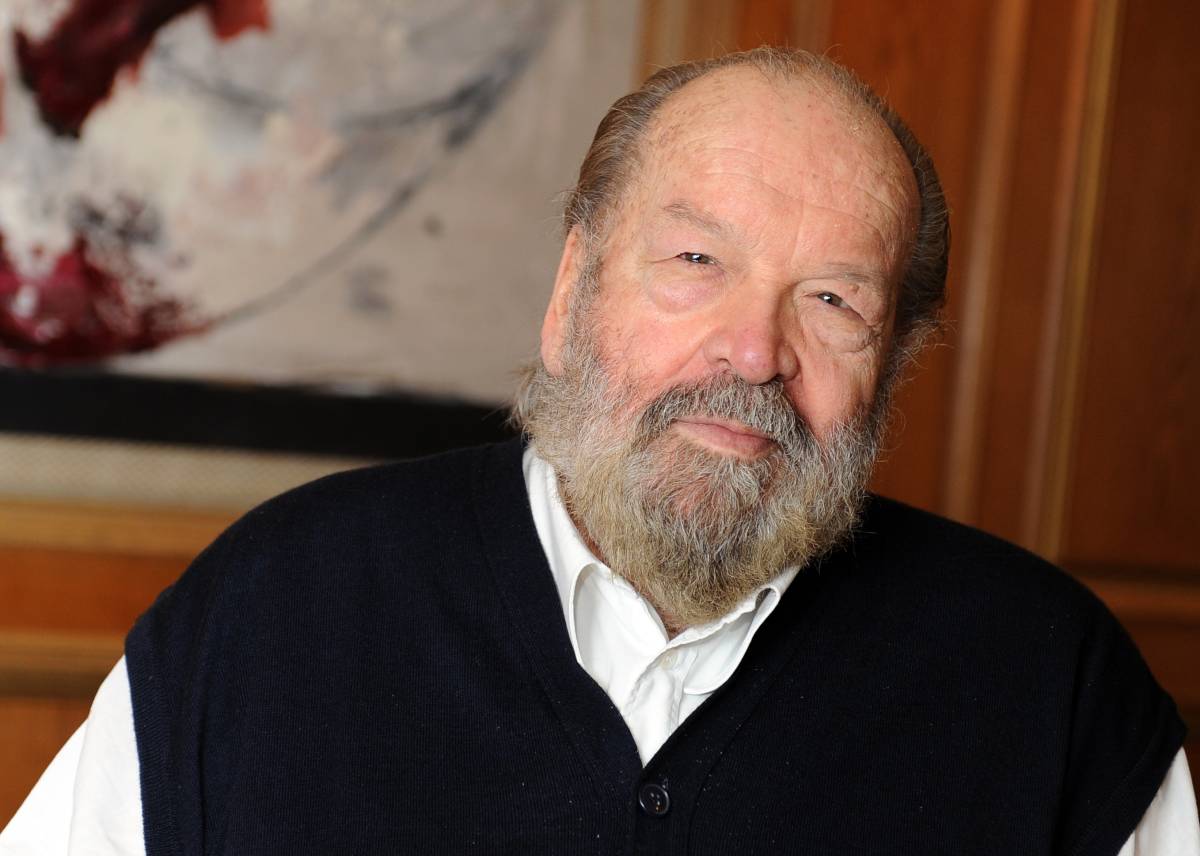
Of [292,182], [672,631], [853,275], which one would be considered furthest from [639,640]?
[292,182]

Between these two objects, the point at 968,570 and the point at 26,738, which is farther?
the point at 26,738

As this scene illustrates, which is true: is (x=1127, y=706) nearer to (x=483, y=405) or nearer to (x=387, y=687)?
(x=387, y=687)

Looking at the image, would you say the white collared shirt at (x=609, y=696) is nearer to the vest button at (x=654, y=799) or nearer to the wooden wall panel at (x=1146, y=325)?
the vest button at (x=654, y=799)

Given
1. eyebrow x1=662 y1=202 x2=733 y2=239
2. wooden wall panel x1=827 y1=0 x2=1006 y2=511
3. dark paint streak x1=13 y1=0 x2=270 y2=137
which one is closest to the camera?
eyebrow x1=662 y1=202 x2=733 y2=239

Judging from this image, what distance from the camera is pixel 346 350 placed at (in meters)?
2.69

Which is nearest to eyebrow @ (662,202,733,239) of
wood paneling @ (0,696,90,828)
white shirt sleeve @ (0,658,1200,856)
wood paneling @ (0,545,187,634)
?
white shirt sleeve @ (0,658,1200,856)

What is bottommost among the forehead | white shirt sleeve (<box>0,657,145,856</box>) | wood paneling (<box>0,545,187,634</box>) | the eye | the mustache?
wood paneling (<box>0,545,187,634</box>)

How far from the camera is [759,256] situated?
1.44 metres

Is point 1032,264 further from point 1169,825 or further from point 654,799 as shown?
point 654,799

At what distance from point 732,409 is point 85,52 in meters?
1.65

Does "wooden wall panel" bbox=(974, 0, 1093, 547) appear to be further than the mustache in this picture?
Yes

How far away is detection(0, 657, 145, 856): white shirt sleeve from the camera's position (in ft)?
4.54

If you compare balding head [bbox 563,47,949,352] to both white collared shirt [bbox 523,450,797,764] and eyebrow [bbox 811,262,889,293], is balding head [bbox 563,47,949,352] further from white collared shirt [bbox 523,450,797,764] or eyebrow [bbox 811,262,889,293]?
white collared shirt [bbox 523,450,797,764]

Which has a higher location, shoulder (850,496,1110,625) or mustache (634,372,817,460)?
mustache (634,372,817,460)
